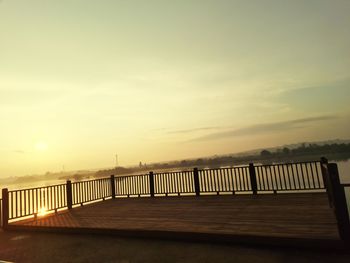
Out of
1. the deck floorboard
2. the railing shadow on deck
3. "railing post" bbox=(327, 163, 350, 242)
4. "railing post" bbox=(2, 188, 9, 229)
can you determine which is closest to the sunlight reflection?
the railing shadow on deck

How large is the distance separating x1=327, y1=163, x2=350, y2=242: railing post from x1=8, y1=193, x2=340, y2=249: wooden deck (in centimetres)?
19

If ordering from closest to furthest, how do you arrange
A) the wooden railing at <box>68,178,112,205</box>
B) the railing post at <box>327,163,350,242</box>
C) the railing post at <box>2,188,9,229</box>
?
the railing post at <box>327,163,350,242</box>, the railing post at <box>2,188,9,229</box>, the wooden railing at <box>68,178,112,205</box>

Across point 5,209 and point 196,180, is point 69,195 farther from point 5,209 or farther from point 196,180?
point 196,180

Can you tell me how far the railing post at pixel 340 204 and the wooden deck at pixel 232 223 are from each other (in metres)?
0.19

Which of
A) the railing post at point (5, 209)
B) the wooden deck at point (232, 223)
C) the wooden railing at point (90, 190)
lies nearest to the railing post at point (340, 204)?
the wooden deck at point (232, 223)

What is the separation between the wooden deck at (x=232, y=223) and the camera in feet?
15.7

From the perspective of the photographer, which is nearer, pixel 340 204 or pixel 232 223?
pixel 340 204

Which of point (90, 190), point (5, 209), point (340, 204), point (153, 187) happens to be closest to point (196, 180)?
point (153, 187)

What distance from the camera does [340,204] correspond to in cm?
420

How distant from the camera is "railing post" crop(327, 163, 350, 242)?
13.5 feet

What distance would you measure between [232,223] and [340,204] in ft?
8.14

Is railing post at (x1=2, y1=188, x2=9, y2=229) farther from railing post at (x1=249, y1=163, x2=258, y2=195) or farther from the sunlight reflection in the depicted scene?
railing post at (x1=249, y1=163, x2=258, y2=195)

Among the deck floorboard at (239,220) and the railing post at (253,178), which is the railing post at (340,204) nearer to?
the deck floorboard at (239,220)

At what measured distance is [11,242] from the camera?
6551 mm
